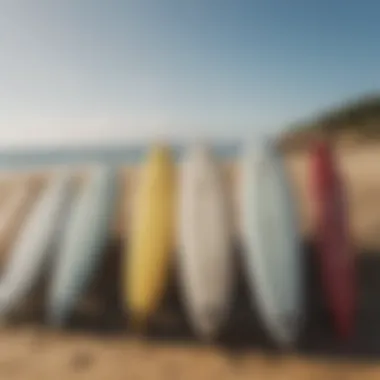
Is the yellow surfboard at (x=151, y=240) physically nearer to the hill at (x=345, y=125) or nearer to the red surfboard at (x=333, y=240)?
the red surfboard at (x=333, y=240)

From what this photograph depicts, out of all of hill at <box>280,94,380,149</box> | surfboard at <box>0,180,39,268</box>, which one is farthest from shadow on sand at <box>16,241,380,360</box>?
Answer: hill at <box>280,94,380,149</box>

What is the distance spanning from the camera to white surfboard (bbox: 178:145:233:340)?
105 inches

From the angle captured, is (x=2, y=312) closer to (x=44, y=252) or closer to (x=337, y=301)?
(x=44, y=252)

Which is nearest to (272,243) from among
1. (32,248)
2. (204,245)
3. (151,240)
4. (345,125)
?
(204,245)

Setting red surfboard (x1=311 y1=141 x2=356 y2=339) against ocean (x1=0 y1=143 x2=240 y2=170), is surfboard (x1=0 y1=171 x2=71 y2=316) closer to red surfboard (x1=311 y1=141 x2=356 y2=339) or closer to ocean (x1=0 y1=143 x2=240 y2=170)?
red surfboard (x1=311 y1=141 x2=356 y2=339)

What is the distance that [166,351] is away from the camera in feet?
8.66

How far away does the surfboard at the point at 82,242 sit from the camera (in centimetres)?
288

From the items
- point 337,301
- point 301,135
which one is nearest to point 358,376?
point 337,301

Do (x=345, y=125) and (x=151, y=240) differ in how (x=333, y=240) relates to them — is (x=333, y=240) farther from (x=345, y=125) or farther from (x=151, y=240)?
(x=345, y=125)

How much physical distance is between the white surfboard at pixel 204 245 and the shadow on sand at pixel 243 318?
11cm

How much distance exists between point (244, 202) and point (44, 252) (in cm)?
95

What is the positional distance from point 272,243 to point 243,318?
1.32ft

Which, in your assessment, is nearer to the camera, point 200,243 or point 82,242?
point 200,243

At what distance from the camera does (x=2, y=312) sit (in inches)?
114
